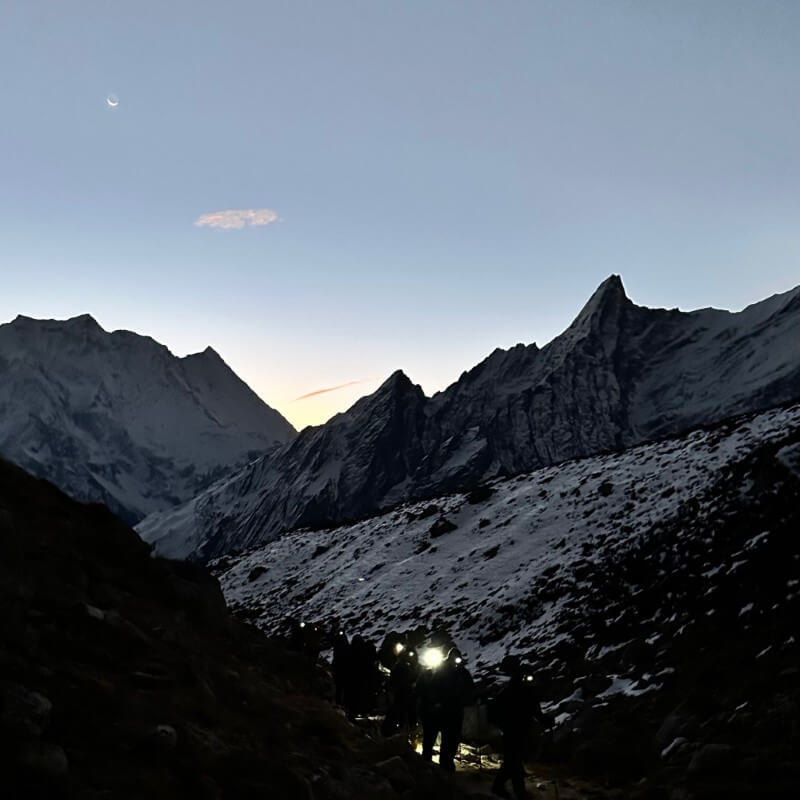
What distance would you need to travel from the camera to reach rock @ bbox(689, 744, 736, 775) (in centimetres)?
1119

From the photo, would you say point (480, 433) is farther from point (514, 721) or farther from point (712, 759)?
point (712, 759)

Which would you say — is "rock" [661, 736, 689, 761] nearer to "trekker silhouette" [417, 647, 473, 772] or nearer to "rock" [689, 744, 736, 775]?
"rock" [689, 744, 736, 775]

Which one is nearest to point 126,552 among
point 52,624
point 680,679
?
point 52,624

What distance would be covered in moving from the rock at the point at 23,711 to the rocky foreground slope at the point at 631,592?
800cm

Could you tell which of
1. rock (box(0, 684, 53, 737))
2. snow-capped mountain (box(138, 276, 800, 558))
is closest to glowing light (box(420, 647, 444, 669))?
rock (box(0, 684, 53, 737))

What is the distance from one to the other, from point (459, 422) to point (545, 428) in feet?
71.0

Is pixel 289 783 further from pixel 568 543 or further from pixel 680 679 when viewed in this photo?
pixel 568 543

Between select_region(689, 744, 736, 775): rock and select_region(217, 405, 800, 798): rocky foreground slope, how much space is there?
3cm

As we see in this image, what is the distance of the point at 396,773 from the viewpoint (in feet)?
35.0

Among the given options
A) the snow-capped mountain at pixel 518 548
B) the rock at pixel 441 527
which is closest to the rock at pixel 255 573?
the snow-capped mountain at pixel 518 548

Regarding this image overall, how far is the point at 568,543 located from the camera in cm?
3741

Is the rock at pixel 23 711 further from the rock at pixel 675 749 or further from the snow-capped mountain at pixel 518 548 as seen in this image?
the snow-capped mountain at pixel 518 548

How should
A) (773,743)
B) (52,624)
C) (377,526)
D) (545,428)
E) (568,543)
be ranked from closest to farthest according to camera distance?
(52,624) → (773,743) → (568,543) → (377,526) → (545,428)

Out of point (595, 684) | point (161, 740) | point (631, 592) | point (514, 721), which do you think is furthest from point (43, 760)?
point (631, 592)
